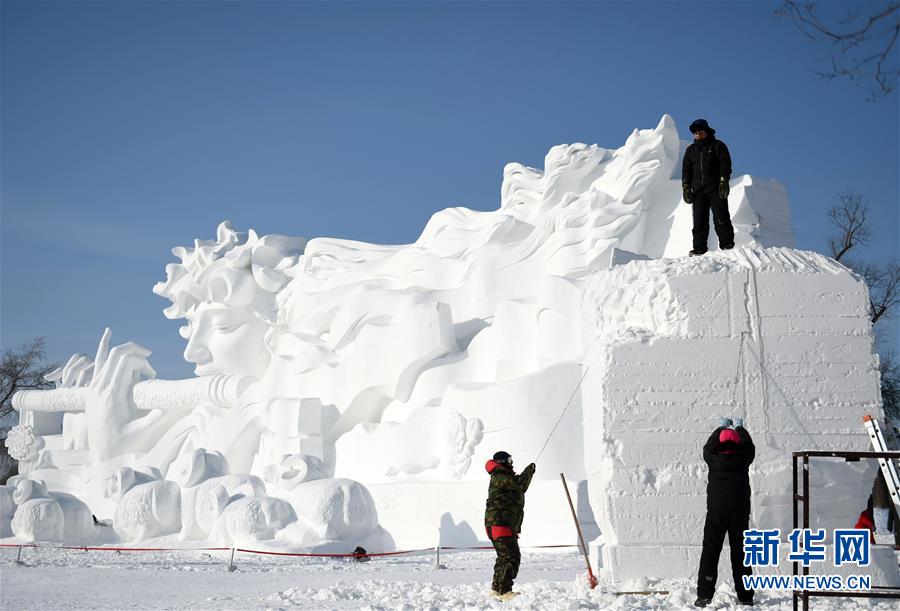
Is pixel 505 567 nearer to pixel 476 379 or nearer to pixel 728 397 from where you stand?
pixel 728 397

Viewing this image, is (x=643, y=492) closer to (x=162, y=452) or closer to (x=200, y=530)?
(x=200, y=530)

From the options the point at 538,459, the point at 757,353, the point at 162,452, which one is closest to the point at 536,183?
the point at 538,459

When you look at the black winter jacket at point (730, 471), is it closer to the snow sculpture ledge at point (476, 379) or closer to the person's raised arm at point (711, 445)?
the person's raised arm at point (711, 445)

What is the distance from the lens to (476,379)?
556 inches

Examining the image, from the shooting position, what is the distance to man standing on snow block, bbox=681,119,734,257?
6.38 meters

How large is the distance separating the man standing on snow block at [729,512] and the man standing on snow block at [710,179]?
1.73 meters

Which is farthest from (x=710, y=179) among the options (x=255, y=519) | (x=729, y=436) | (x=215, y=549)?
(x=215, y=549)

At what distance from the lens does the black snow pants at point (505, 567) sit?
581cm

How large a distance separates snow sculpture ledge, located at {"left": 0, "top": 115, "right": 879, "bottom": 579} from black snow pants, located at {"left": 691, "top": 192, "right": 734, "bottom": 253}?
352 mm

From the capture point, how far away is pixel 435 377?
14.4 meters

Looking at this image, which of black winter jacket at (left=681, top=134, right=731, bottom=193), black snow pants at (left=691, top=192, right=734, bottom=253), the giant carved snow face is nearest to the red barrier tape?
black snow pants at (left=691, top=192, right=734, bottom=253)

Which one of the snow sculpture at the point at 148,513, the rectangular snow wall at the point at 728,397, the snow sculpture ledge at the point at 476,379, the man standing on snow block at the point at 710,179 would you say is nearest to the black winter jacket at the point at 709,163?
the man standing on snow block at the point at 710,179

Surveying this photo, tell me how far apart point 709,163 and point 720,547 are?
267 centimetres

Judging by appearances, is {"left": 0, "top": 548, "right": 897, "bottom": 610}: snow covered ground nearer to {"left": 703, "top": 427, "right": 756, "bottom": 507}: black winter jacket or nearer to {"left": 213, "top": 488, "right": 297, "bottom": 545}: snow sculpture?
{"left": 213, "top": 488, "right": 297, "bottom": 545}: snow sculpture
